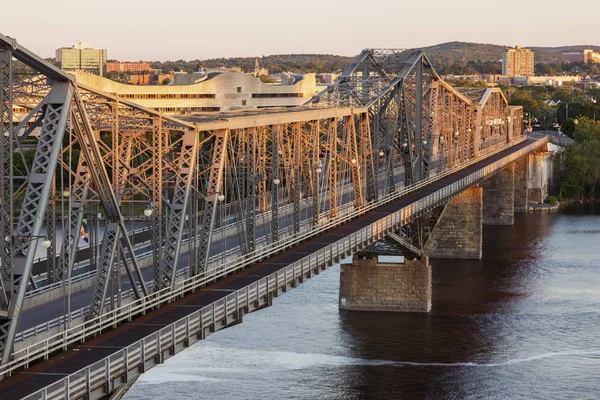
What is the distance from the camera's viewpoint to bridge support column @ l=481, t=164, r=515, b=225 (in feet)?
424

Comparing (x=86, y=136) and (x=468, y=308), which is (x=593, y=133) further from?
(x=86, y=136)

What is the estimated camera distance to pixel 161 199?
157ft

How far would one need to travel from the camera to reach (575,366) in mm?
64438

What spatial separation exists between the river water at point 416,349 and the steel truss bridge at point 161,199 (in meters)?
5.23

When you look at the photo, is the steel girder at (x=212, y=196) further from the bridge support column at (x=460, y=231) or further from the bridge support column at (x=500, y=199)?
the bridge support column at (x=500, y=199)

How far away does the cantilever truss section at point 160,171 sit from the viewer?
1505 inches

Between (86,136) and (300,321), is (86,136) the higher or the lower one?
the higher one

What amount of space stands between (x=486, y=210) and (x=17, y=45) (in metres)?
97.7

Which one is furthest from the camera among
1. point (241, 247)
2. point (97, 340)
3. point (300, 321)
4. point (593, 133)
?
point (593, 133)

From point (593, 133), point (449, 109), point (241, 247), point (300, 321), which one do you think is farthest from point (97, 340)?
point (593, 133)

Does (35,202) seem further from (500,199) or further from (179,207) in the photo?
(500,199)

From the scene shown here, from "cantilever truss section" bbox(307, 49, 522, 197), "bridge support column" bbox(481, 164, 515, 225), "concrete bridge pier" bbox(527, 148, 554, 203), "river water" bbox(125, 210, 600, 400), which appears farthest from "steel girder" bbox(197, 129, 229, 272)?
"concrete bridge pier" bbox(527, 148, 554, 203)

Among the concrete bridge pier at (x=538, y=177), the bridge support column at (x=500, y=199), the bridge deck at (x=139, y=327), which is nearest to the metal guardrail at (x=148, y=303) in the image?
the bridge deck at (x=139, y=327)

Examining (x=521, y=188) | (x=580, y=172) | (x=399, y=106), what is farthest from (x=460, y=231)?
(x=580, y=172)
